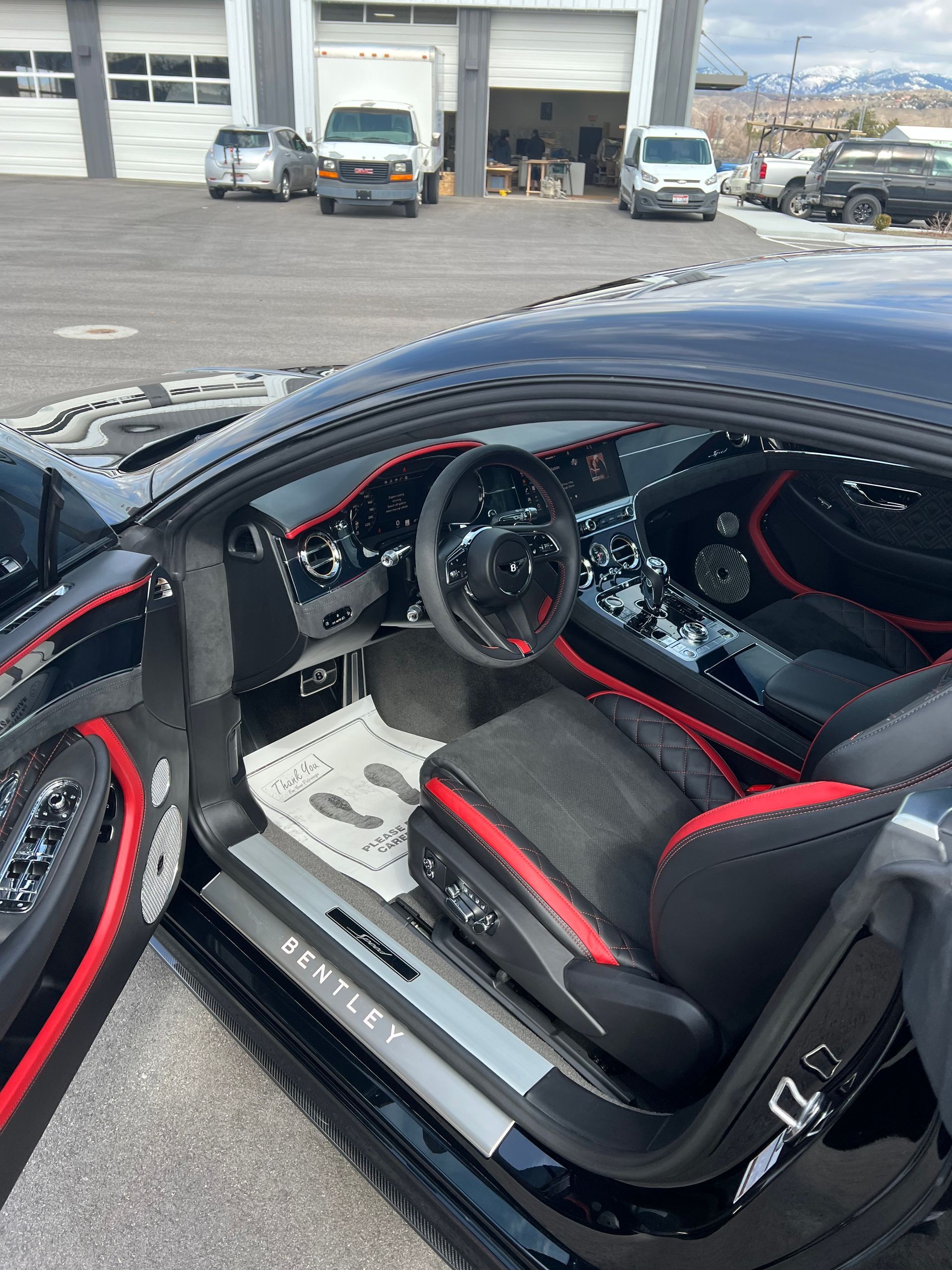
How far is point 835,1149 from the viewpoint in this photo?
1.17m

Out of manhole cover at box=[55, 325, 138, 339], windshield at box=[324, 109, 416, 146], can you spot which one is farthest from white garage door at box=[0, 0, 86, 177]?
manhole cover at box=[55, 325, 138, 339]

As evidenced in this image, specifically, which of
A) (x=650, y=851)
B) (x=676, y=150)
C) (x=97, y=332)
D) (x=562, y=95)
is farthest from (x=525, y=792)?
(x=562, y=95)

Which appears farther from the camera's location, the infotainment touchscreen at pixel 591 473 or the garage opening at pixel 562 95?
the garage opening at pixel 562 95

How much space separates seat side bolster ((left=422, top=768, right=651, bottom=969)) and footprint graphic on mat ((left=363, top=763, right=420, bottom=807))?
2.46 ft

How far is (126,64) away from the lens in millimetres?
23578

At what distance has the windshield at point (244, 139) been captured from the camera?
19.5 m

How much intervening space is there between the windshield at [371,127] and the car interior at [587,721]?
17628 millimetres

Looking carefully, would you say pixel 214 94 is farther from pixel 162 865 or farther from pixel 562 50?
pixel 162 865

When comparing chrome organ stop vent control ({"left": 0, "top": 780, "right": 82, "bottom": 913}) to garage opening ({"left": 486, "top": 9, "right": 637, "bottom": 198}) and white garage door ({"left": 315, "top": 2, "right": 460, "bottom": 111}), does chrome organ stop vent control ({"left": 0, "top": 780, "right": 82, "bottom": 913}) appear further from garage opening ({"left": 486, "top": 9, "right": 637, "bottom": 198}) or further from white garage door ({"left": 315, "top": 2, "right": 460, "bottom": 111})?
garage opening ({"left": 486, "top": 9, "right": 637, "bottom": 198})

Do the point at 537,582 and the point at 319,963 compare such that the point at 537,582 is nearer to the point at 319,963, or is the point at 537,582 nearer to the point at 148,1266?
the point at 319,963

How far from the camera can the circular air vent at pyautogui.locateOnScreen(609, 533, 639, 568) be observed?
2.94m

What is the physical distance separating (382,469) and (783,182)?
23537 millimetres

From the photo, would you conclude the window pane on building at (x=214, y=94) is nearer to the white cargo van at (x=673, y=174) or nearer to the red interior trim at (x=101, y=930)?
the white cargo van at (x=673, y=174)

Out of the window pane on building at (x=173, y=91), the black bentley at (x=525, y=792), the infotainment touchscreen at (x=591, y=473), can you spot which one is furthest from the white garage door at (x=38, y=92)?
the infotainment touchscreen at (x=591, y=473)
